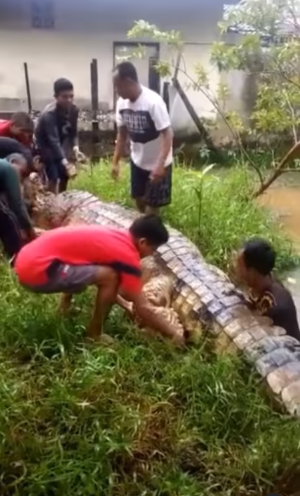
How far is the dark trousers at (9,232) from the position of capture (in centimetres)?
516

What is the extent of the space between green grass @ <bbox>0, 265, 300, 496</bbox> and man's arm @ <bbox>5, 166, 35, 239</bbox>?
4.01 feet

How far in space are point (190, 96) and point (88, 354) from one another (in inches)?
377

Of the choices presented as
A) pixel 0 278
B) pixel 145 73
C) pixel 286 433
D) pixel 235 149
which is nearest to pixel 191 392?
pixel 286 433

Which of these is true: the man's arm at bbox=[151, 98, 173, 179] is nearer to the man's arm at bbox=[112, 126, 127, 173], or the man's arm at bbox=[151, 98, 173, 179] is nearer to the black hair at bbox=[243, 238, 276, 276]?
the man's arm at bbox=[112, 126, 127, 173]

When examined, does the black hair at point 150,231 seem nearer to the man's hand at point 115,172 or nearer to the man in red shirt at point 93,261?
the man in red shirt at point 93,261

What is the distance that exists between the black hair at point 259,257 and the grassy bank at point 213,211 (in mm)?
2097

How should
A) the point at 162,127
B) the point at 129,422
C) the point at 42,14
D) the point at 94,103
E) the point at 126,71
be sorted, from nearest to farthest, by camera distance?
the point at 129,422, the point at 126,71, the point at 162,127, the point at 94,103, the point at 42,14

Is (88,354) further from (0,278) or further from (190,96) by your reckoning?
(190,96)

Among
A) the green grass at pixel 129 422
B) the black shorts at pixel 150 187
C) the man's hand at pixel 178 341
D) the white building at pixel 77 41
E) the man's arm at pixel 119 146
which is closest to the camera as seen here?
the green grass at pixel 129 422

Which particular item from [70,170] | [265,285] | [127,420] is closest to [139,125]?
[70,170]

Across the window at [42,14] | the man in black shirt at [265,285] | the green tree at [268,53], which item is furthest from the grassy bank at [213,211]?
the window at [42,14]

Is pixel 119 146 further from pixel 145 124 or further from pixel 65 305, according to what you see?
pixel 65 305

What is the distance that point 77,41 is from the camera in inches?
487

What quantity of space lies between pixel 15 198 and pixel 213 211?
2394 mm
